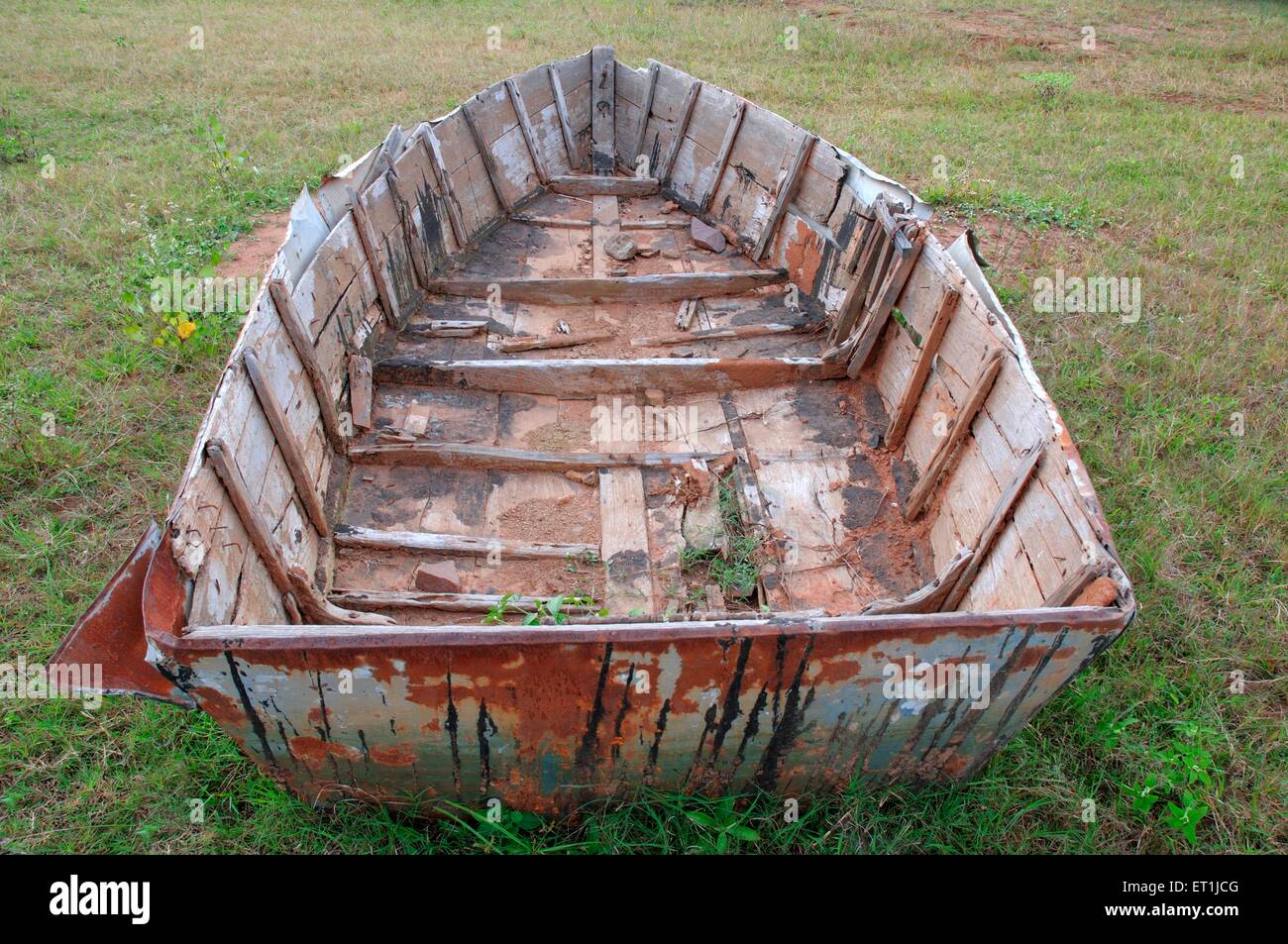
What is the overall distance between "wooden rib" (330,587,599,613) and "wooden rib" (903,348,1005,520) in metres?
1.88

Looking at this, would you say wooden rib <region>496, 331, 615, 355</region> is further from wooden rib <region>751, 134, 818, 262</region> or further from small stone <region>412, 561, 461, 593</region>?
small stone <region>412, 561, 461, 593</region>

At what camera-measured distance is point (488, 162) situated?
244 inches

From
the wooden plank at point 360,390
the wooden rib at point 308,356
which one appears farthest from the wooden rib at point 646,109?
the wooden rib at point 308,356

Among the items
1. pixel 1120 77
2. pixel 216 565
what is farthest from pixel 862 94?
pixel 216 565

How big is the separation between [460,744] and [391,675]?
1.31 ft

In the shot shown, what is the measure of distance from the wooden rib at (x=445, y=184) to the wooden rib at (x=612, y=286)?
48 centimetres

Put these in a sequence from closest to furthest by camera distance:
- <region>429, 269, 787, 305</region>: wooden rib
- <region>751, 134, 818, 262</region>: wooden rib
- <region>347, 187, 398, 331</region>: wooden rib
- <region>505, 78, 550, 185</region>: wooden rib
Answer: <region>347, 187, 398, 331</region>: wooden rib < <region>751, 134, 818, 262</region>: wooden rib < <region>429, 269, 787, 305</region>: wooden rib < <region>505, 78, 550, 185</region>: wooden rib

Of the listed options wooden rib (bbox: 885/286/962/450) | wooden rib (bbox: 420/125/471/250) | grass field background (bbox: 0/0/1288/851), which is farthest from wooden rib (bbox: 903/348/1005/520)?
wooden rib (bbox: 420/125/471/250)

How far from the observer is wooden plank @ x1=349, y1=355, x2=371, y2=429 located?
4238 millimetres

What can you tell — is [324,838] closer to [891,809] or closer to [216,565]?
[216,565]

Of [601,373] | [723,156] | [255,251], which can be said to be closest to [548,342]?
[601,373]

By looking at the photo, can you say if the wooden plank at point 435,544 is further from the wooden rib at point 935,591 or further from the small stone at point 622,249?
the small stone at point 622,249

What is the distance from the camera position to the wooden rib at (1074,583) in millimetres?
2553

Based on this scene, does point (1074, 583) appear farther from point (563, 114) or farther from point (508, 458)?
point (563, 114)
